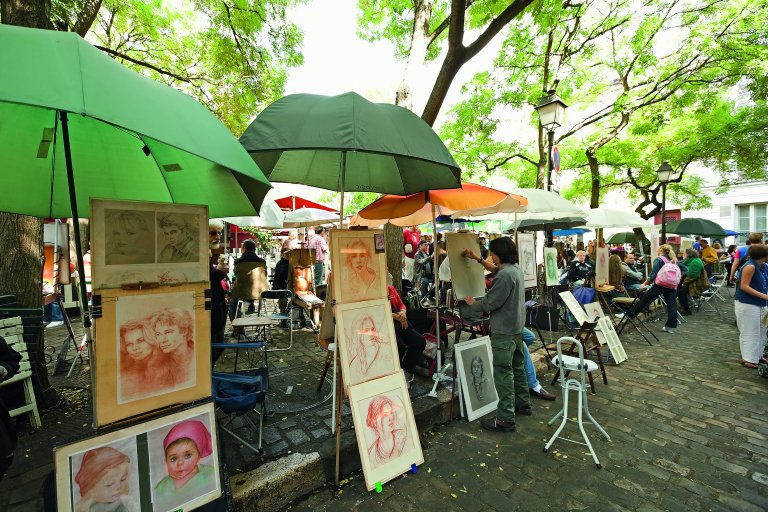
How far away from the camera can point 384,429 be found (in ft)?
9.61

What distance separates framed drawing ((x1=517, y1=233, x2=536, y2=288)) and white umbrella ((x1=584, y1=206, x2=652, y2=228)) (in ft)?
9.20

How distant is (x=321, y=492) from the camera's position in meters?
2.81

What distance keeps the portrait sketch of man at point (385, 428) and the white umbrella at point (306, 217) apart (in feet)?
18.4

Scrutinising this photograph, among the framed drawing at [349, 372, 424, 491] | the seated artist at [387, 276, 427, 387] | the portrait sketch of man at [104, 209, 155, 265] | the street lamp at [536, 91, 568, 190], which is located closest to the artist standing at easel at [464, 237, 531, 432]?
the seated artist at [387, 276, 427, 387]

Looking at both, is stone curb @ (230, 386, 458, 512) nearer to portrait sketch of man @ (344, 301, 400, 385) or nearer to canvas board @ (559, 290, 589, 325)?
portrait sketch of man @ (344, 301, 400, 385)

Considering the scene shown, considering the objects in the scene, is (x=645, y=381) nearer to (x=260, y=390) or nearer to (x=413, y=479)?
(x=413, y=479)

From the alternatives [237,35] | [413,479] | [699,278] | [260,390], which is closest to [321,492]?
[413,479]

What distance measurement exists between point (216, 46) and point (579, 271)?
9659mm

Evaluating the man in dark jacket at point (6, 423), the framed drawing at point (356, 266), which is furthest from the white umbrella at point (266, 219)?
the man in dark jacket at point (6, 423)

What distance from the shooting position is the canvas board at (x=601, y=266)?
760cm

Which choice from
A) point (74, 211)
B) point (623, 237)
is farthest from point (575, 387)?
point (623, 237)

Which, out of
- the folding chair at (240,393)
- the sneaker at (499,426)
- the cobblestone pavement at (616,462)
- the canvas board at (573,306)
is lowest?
the cobblestone pavement at (616,462)

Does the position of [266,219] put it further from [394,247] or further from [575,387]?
[575,387]

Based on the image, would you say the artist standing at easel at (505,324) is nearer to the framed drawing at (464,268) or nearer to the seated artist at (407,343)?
the framed drawing at (464,268)
